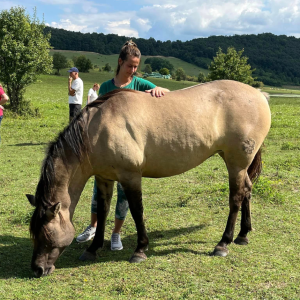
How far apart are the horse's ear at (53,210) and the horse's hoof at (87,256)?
2.97 feet

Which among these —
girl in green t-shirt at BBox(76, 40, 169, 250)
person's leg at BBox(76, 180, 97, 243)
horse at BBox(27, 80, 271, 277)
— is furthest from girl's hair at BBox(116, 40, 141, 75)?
person's leg at BBox(76, 180, 97, 243)

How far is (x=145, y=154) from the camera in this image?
387cm

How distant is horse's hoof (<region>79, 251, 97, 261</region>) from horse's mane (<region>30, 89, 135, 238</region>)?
0.78 meters

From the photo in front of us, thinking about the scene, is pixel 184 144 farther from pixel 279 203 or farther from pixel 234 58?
pixel 234 58

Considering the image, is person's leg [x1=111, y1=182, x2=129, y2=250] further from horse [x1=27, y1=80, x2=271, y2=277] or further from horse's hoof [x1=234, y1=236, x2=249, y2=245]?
horse's hoof [x1=234, y1=236, x2=249, y2=245]

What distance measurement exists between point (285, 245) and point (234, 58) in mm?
27533

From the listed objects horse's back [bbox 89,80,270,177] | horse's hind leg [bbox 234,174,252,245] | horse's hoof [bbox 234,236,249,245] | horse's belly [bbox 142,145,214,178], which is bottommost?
horse's hoof [bbox 234,236,249,245]

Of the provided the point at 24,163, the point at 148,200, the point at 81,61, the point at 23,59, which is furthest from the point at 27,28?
the point at 81,61

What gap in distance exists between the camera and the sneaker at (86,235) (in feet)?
15.2

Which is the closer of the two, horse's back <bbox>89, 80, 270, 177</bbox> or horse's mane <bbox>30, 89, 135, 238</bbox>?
horse's mane <bbox>30, 89, 135, 238</bbox>

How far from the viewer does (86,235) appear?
4.65 m

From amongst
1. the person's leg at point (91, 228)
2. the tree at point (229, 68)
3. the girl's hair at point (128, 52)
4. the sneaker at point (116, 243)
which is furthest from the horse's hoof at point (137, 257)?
the tree at point (229, 68)

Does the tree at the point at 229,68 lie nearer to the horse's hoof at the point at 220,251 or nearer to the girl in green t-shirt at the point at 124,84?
the girl in green t-shirt at the point at 124,84

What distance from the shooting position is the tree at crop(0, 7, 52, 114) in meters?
16.3
